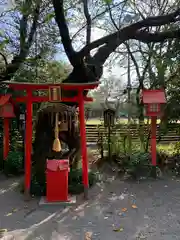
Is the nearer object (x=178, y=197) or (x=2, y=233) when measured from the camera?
(x=2, y=233)

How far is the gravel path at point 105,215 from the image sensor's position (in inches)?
149

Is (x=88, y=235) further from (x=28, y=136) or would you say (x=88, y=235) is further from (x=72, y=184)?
(x=28, y=136)

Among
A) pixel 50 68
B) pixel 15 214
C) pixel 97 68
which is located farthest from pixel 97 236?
pixel 50 68

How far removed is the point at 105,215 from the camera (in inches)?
177

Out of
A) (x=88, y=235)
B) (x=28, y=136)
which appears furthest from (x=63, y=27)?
(x=88, y=235)

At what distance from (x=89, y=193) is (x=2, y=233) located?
87.9 inches

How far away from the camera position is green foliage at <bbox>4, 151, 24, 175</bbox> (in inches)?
275

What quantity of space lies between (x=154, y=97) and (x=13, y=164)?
4312 millimetres

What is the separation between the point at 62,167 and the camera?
5.03 meters

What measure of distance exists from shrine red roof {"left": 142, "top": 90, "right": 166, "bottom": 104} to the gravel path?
207 cm

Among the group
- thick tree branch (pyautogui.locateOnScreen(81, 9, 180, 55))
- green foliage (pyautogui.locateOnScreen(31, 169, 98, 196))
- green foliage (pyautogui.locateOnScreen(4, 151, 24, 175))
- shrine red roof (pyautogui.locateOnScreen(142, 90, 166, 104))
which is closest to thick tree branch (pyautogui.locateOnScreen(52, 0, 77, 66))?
thick tree branch (pyautogui.locateOnScreen(81, 9, 180, 55))

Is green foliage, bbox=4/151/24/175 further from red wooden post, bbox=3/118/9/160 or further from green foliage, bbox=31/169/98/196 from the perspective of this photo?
green foliage, bbox=31/169/98/196

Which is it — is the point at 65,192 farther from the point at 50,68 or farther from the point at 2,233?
the point at 50,68

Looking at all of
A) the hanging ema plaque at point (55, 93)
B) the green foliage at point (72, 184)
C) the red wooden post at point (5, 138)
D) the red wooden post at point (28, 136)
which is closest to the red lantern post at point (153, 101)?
the green foliage at point (72, 184)
